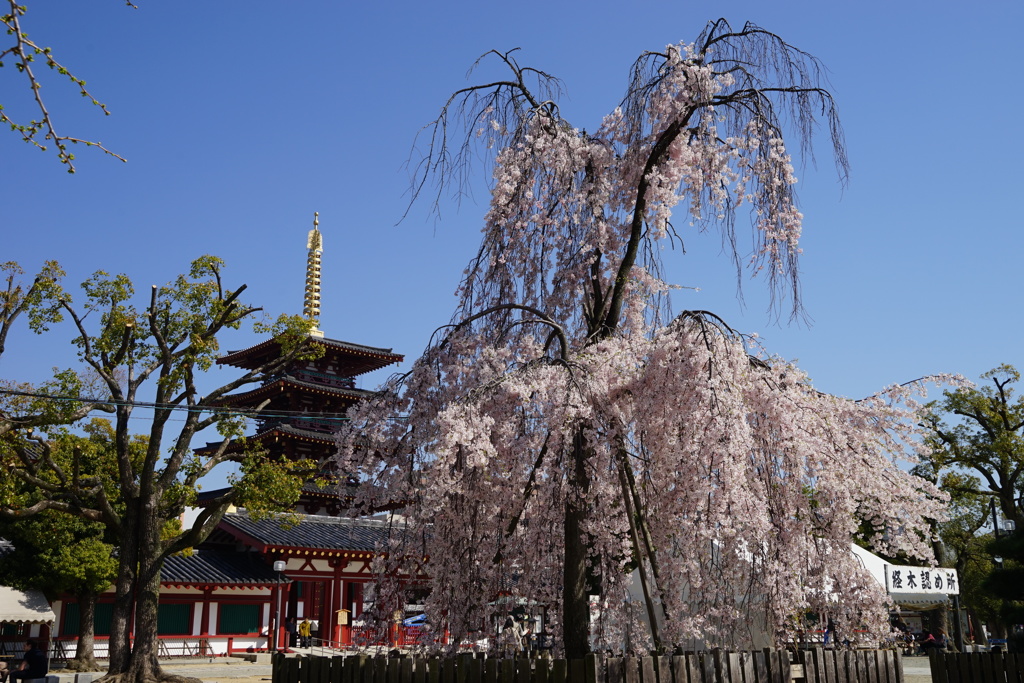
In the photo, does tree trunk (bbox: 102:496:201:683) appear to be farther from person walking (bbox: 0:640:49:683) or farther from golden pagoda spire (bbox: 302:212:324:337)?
golden pagoda spire (bbox: 302:212:324:337)

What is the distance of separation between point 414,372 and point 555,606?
115 inches

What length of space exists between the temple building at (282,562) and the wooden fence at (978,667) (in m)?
13.1

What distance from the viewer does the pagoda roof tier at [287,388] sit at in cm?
3272

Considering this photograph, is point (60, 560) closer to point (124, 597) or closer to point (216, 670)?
point (216, 670)

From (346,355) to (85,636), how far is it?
1576 centimetres

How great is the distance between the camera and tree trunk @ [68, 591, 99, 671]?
2086 centimetres

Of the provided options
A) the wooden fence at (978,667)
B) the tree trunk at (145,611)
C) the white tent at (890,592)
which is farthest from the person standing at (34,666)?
the white tent at (890,592)

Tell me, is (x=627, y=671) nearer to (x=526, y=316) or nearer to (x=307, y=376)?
(x=526, y=316)

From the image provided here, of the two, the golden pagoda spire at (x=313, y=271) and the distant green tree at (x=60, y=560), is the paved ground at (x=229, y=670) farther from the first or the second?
the golden pagoda spire at (x=313, y=271)

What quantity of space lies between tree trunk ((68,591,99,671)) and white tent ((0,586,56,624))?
0.84 metres

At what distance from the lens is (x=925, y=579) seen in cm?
1486

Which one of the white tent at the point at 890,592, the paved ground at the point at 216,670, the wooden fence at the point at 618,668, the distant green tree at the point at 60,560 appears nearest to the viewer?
the wooden fence at the point at 618,668

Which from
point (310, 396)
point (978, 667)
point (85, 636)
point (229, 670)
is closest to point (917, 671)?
point (978, 667)

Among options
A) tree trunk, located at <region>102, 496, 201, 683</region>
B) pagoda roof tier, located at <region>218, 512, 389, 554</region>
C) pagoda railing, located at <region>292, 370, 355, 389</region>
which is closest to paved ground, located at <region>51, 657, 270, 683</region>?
tree trunk, located at <region>102, 496, 201, 683</region>
